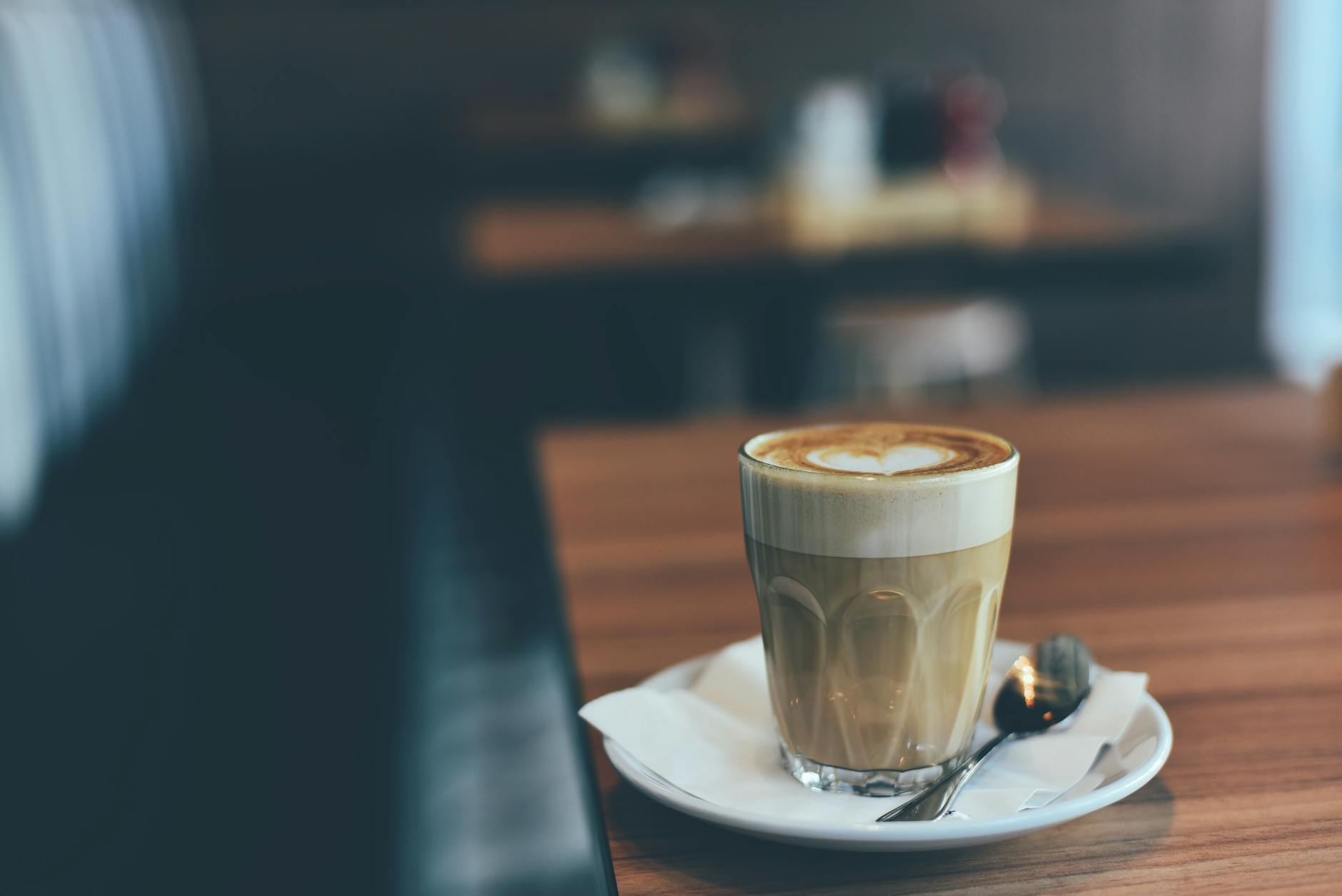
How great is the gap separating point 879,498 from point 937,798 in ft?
0.34

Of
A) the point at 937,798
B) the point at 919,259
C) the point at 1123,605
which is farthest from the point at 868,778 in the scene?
the point at 919,259

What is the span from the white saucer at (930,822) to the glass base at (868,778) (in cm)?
2

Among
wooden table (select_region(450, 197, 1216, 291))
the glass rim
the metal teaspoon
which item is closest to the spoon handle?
the metal teaspoon

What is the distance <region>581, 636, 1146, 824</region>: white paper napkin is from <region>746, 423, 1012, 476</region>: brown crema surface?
10cm

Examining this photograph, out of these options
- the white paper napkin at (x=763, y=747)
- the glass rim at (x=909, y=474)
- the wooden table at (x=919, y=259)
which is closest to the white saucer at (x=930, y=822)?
the white paper napkin at (x=763, y=747)

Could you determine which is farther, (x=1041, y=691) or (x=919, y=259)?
(x=919, y=259)

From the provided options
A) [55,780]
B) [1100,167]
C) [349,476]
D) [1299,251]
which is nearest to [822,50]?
[1100,167]

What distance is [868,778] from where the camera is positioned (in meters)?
0.48

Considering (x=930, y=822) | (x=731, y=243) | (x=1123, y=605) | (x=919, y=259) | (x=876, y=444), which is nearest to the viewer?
(x=930, y=822)

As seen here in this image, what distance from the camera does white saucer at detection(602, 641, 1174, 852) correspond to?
16.0 inches

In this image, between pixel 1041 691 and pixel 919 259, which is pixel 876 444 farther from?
pixel 919 259

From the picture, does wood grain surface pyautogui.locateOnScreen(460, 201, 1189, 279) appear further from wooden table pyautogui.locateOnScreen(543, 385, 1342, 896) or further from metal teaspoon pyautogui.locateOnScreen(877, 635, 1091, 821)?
metal teaspoon pyautogui.locateOnScreen(877, 635, 1091, 821)

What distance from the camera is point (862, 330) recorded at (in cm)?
286

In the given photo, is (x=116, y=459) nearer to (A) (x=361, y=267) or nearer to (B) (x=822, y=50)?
(A) (x=361, y=267)
